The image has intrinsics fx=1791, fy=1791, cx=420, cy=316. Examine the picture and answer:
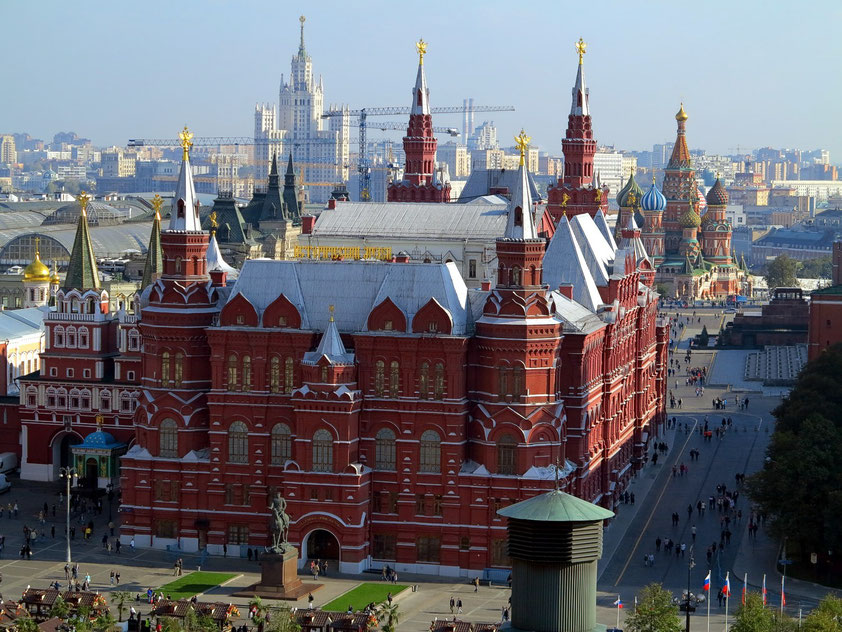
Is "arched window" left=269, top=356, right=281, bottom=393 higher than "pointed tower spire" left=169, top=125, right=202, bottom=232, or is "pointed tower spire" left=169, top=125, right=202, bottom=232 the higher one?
"pointed tower spire" left=169, top=125, right=202, bottom=232

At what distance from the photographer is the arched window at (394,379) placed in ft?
265

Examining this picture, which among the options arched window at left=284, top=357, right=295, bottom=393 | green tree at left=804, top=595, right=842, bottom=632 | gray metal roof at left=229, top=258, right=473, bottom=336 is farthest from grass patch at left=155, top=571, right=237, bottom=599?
green tree at left=804, top=595, right=842, bottom=632

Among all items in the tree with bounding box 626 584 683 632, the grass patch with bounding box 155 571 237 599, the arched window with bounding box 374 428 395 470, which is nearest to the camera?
the tree with bounding box 626 584 683 632

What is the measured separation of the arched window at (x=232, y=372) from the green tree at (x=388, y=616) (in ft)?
48.6

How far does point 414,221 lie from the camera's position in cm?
10881

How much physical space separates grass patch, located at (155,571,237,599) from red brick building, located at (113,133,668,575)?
4.07 meters

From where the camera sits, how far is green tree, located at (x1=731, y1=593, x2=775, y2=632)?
59.6 metres

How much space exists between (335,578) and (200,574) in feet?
19.5

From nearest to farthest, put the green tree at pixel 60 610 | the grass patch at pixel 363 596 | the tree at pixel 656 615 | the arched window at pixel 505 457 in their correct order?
the tree at pixel 656 615 → the green tree at pixel 60 610 → the grass patch at pixel 363 596 → the arched window at pixel 505 457

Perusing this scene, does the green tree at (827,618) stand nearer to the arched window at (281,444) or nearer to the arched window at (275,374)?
the arched window at (281,444)

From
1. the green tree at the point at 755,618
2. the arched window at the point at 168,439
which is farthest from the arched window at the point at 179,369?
the green tree at the point at 755,618

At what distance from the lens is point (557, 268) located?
9306 centimetres

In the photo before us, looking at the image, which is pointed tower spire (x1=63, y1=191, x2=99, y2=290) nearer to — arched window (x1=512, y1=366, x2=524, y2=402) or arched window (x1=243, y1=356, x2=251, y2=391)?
arched window (x1=243, y1=356, x2=251, y2=391)

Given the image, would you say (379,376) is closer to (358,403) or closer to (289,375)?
(358,403)
